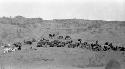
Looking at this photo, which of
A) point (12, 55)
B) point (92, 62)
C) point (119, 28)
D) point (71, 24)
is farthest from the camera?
point (71, 24)

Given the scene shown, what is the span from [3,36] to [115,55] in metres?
29.3

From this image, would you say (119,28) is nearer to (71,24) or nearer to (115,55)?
(71,24)

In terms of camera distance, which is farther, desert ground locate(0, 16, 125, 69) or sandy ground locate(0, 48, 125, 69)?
desert ground locate(0, 16, 125, 69)

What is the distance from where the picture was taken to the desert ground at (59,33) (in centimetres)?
2430

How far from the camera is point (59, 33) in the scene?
5334 cm

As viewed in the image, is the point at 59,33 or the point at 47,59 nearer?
the point at 47,59

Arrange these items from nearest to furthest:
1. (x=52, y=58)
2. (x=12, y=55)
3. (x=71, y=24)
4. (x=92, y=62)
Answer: (x=92, y=62), (x=52, y=58), (x=12, y=55), (x=71, y=24)

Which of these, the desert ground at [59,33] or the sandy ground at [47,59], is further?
the desert ground at [59,33]

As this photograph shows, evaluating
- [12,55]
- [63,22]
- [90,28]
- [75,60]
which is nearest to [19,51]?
[12,55]

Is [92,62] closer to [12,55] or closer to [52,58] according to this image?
[52,58]

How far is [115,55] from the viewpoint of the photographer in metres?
27.0

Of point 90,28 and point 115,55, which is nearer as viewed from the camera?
point 115,55

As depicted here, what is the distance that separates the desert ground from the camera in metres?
24.3

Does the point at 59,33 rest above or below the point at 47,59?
above
